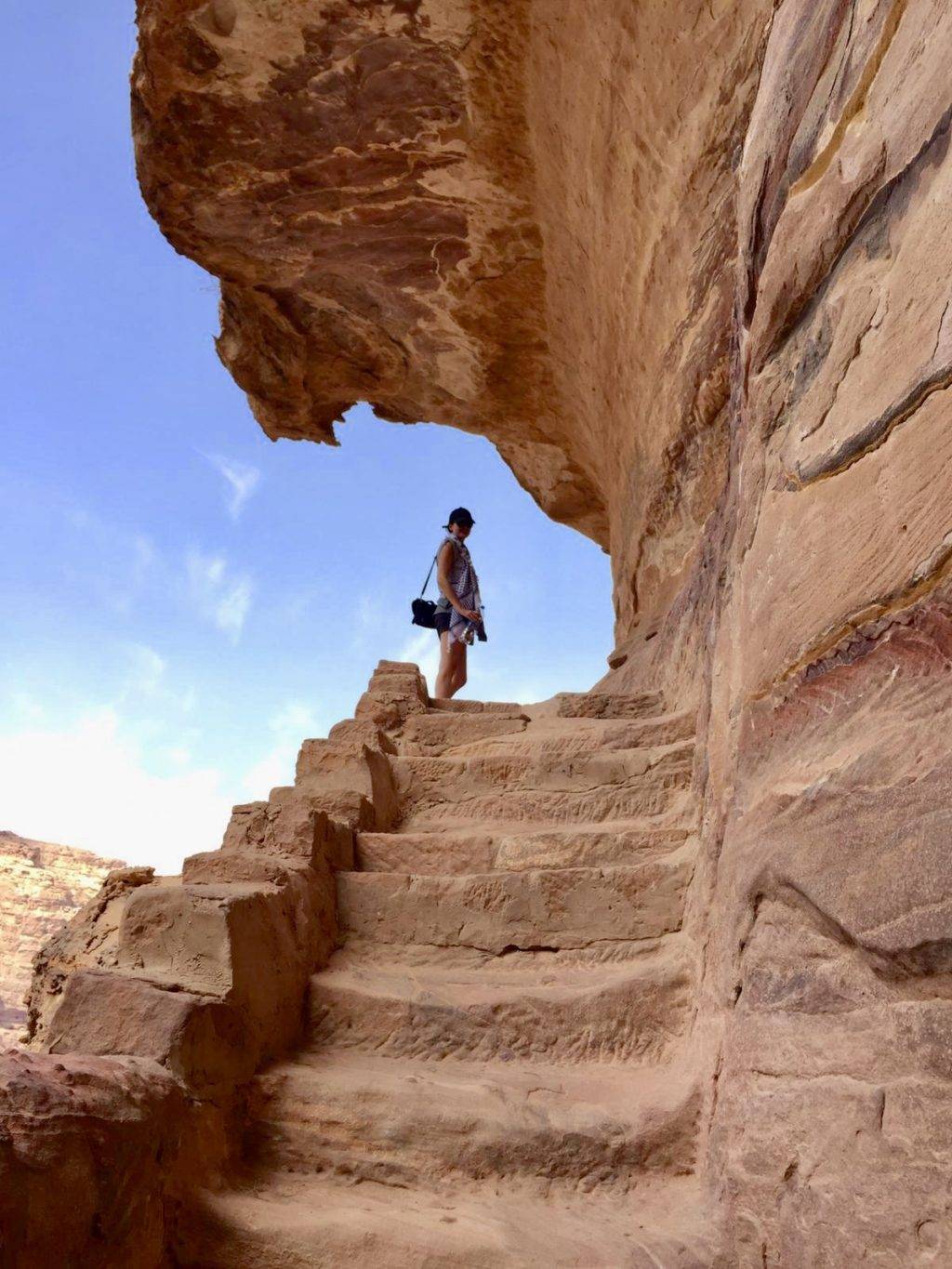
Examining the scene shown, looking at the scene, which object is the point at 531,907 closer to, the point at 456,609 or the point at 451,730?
the point at 451,730

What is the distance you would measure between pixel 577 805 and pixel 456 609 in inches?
108

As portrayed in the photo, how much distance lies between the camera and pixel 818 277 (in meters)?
1.91

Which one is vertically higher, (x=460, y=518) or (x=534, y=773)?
(x=460, y=518)

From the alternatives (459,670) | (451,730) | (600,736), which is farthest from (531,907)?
(459,670)

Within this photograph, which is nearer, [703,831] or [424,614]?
[703,831]

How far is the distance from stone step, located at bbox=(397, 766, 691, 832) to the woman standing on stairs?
8.25 feet

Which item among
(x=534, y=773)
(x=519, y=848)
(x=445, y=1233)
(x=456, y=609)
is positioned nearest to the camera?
(x=445, y=1233)

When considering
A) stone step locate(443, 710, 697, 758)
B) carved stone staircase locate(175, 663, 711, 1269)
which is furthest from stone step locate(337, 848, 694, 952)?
stone step locate(443, 710, 697, 758)

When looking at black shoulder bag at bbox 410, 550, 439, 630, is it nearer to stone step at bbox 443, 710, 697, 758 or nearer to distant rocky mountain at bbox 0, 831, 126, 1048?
stone step at bbox 443, 710, 697, 758

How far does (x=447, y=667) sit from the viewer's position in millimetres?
5828

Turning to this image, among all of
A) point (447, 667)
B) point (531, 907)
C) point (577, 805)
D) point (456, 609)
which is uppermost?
point (456, 609)

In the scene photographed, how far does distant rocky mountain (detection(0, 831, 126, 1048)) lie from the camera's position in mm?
12875

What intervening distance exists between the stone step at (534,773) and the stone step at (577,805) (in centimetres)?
2

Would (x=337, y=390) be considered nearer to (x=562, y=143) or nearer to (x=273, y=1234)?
(x=562, y=143)
